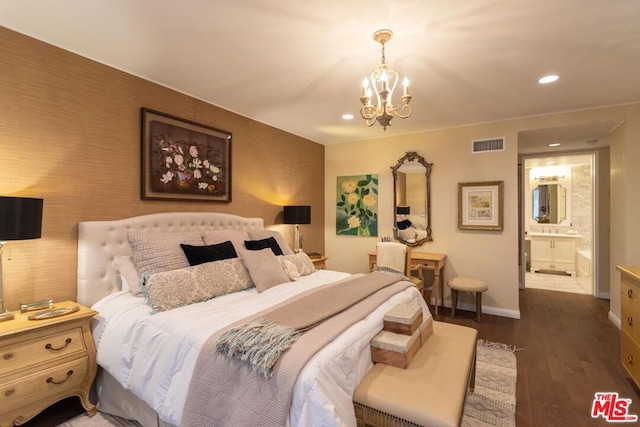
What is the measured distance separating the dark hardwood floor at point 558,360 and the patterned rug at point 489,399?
0.07 metres

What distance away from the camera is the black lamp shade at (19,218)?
1.74 m

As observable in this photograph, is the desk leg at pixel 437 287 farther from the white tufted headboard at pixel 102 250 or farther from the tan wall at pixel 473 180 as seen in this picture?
the white tufted headboard at pixel 102 250

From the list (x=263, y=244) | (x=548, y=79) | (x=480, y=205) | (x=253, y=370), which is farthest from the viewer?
(x=480, y=205)

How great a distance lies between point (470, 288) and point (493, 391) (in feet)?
4.98

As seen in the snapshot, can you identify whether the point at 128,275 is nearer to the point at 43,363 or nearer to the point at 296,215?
the point at 43,363

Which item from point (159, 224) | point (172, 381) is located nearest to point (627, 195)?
point (172, 381)

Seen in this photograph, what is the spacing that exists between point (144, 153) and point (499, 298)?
4403 mm

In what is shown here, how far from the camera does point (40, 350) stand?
1.83 m

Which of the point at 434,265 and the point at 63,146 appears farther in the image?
the point at 434,265

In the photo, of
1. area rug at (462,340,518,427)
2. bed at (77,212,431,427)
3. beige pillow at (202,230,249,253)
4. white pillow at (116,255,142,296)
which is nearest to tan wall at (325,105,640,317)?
area rug at (462,340,518,427)

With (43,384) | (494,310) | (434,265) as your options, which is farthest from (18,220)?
(494,310)

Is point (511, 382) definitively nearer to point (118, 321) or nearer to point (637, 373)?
point (637, 373)

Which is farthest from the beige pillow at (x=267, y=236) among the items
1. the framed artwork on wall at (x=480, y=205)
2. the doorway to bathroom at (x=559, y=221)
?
the doorway to bathroom at (x=559, y=221)

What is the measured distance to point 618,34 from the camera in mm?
2061
